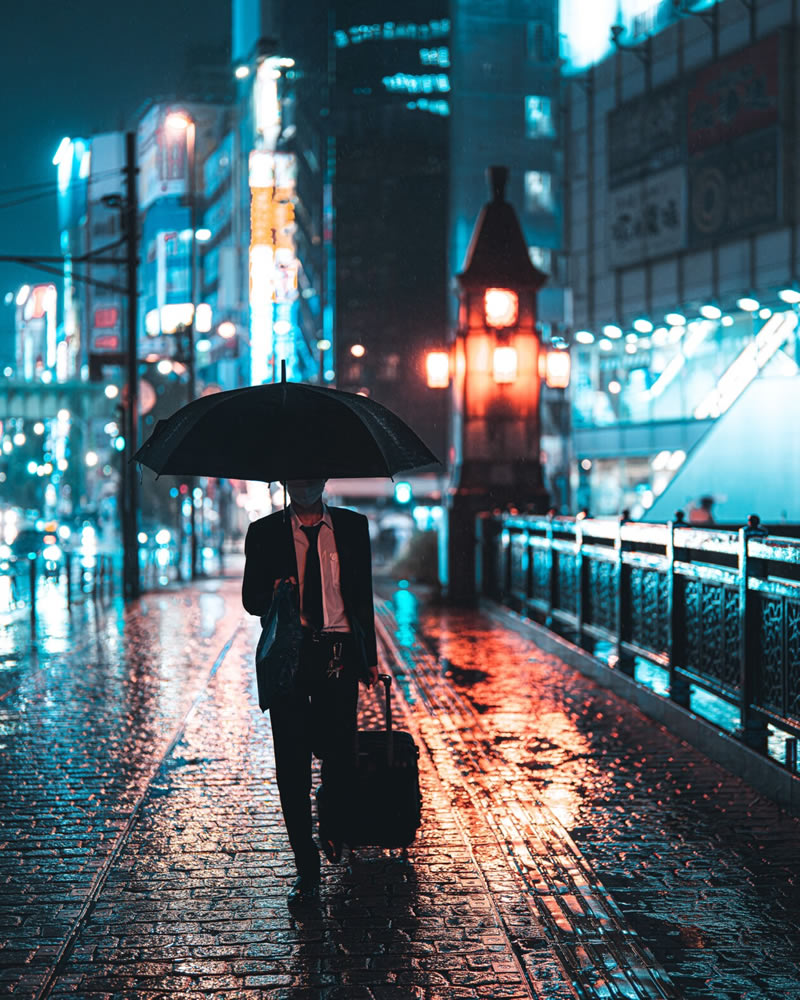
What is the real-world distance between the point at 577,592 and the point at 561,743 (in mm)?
5621

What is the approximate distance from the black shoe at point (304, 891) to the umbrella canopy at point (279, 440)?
1695 mm

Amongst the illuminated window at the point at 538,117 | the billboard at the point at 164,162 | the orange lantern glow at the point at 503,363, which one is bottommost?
→ the orange lantern glow at the point at 503,363

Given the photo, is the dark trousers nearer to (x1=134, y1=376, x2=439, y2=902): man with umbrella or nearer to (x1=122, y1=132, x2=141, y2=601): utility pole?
(x1=134, y1=376, x2=439, y2=902): man with umbrella

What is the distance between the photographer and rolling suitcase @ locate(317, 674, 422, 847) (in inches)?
226

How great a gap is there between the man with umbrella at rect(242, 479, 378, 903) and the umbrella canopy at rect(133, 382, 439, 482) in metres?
0.14

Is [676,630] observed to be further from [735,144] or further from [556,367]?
[735,144]

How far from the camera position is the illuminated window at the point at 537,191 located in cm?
6900

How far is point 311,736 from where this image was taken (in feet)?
18.8

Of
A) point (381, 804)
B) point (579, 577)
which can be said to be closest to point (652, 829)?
point (381, 804)

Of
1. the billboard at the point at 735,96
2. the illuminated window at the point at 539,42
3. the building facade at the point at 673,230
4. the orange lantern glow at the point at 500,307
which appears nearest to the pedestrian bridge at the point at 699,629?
the orange lantern glow at the point at 500,307

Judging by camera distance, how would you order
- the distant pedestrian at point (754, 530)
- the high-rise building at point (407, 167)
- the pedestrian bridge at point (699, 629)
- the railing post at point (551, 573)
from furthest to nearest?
1. the high-rise building at point (407, 167)
2. the railing post at point (551, 573)
3. the distant pedestrian at point (754, 530)
4. the pedestrian bridge at point (699, 629)

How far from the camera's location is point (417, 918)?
526 centimetres

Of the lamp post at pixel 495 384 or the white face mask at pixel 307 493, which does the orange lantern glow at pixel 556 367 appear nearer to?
the lamp post at pixel 495 384

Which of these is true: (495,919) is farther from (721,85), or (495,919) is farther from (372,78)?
(372,78)
